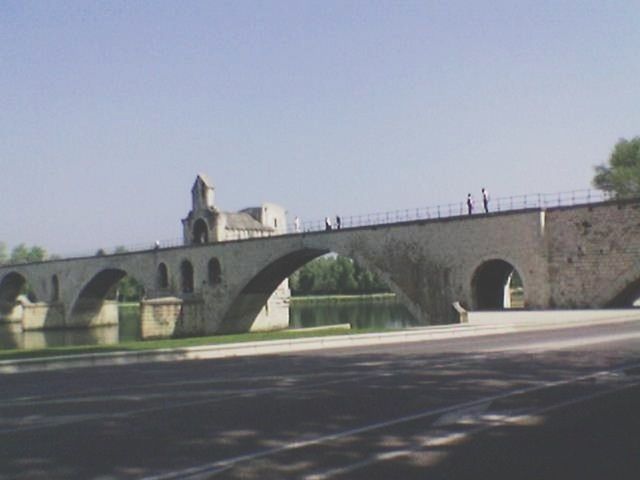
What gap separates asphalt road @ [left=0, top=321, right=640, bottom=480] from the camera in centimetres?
589

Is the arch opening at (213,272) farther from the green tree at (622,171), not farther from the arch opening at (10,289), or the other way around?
the arch opening at (10,289)

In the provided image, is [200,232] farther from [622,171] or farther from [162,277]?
[622,171]

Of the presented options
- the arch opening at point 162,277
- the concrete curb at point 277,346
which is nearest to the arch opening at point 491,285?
the concrete curb at point 277,346

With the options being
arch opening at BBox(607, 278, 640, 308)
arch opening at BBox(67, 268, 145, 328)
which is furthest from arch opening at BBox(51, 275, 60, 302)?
arch opening at BBox(607, 278, 640, 308)

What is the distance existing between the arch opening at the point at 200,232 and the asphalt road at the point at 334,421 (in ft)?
176

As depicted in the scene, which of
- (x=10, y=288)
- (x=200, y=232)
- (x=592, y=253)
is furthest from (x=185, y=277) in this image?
(x=10, y=288)

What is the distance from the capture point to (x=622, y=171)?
5969 centimetres

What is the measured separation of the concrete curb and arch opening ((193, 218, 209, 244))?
4666 centimetres

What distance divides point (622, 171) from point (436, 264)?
29.9 metres

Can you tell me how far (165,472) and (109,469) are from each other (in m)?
0.51

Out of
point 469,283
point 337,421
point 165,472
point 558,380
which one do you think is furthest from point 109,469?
point 469,283

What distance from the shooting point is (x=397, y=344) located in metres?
18.7

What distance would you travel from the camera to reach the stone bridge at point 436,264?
30.5 meters

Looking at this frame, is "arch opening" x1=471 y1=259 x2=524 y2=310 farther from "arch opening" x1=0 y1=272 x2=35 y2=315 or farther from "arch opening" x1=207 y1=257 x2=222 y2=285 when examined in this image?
"arch opening" x1=0 y1=272 x2=35 y2=315
